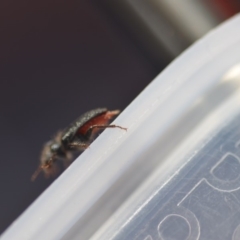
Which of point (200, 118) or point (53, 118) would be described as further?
point (53, 118)

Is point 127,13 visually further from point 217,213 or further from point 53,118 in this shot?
point 217,213

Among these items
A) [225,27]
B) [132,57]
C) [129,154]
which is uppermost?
[132,57]

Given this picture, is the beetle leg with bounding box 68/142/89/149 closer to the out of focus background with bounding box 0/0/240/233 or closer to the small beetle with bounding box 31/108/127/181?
the small beetle with bounding box 31/108/127/181

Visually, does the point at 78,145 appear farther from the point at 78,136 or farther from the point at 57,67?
the point at 57,67

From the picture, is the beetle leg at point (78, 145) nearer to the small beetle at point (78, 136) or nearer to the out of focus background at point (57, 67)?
the small beetle at point (78, 136)

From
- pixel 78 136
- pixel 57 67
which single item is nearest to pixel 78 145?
pixel 78 136

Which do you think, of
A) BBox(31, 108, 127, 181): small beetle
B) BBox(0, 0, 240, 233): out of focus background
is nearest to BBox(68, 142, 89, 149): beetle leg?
BBox(31, 108, 127, 181): small beetle

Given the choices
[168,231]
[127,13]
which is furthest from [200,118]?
[127,13]
